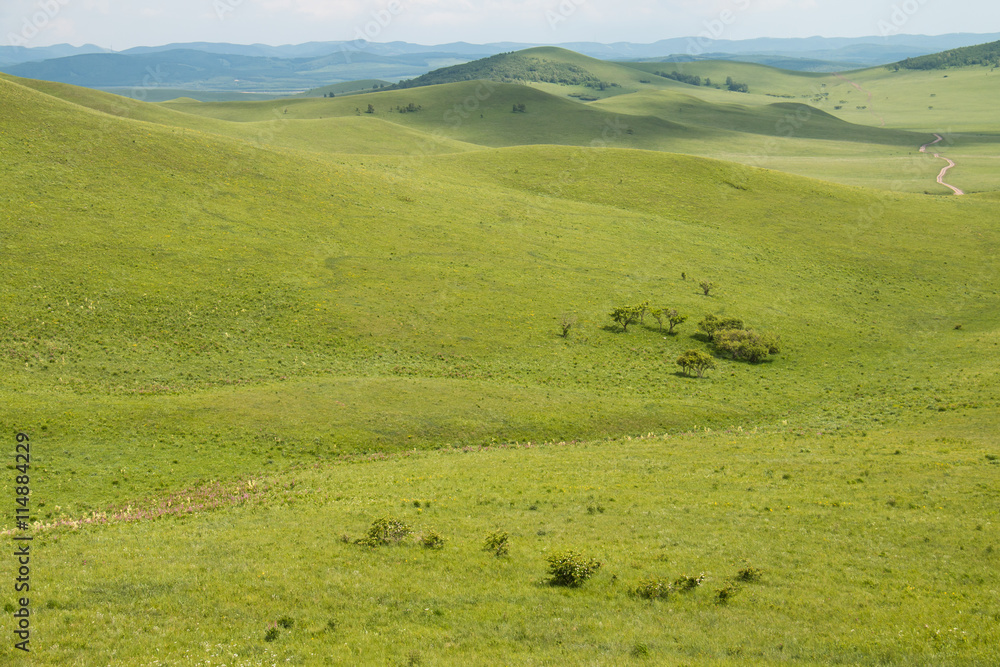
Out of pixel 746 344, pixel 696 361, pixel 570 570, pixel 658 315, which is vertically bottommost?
pixel 696 361

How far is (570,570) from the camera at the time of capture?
63.4 feet

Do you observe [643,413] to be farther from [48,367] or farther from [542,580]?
[48,367]

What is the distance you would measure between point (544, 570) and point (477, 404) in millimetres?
21519

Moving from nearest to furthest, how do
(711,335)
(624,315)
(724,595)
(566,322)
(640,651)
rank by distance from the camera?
1. (640,651)
2. (724,595)
3. (566,322)
4. (711,335)
5. (624,315)

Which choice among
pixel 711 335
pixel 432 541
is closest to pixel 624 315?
pixel 711 335

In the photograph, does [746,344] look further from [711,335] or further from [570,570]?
[570,570]

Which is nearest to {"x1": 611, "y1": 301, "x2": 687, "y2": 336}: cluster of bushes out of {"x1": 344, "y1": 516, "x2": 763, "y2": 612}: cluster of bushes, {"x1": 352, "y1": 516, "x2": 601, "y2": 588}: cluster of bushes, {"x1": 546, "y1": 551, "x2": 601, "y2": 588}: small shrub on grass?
{"x1": 352, "y1": 516, "x2": 601, "y2": 588}: cluster of bushes

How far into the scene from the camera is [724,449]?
34344 millimetres

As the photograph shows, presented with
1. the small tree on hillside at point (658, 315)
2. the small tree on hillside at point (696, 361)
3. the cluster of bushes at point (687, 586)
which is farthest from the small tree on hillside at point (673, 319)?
the cluster of bushes at point (687, 586)

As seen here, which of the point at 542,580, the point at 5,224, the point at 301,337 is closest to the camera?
the point at 542,580

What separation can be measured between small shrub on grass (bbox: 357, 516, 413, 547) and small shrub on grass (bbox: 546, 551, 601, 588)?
6.02 m

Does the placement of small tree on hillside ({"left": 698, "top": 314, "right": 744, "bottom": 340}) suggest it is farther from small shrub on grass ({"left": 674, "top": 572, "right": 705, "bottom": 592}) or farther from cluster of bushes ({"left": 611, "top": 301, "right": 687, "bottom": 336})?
small shrub on grass ({"left": 674, "top": 572, "right": 705, "bottom": 592})

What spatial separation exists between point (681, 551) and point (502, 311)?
125 feet

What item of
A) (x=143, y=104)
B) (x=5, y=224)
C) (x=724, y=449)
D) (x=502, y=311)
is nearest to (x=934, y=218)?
(x=502, y=311)
